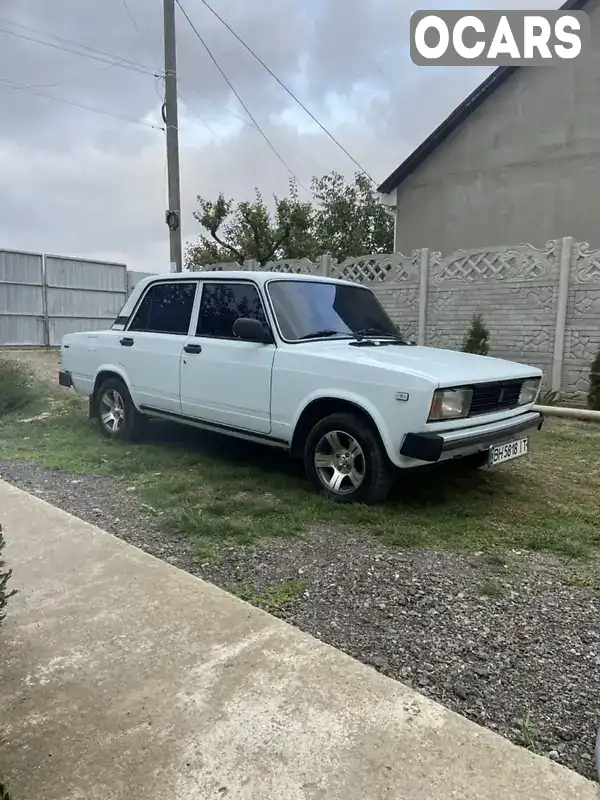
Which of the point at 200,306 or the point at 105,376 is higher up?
the point at 200,306

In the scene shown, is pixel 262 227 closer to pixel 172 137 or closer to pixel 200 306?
pixel 172 137

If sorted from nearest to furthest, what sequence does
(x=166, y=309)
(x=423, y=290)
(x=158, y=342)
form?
(x=158, y=342)
(x=166, y=309)
(x=423, y=290)

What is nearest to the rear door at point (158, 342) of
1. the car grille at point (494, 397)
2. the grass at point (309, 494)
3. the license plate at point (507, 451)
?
the grass at point (309, 494)

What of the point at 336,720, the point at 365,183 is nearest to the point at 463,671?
the point at 336,720

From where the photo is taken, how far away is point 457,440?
3.82m

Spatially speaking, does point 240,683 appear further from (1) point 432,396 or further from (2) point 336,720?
(1) point 432,396

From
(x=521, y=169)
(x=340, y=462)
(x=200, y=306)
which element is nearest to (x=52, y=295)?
(x=200, y=306)

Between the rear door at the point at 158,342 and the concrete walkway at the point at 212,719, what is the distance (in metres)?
2.85

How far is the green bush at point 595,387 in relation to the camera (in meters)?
7.92

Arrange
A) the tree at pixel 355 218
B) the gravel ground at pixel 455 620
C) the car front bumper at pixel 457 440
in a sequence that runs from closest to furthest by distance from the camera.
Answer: the gravel ground at pixel 455 620
the car front bumper at pixel 457 440
the tree at pixel 355 218

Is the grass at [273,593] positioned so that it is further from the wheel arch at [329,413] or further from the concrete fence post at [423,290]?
the concrete fence post at [423,290]

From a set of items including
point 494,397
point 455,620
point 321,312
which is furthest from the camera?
point 321,312

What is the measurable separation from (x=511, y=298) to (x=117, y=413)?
6183 mm

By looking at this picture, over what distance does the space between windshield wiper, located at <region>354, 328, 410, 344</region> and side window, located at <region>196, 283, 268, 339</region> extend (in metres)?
0.80
